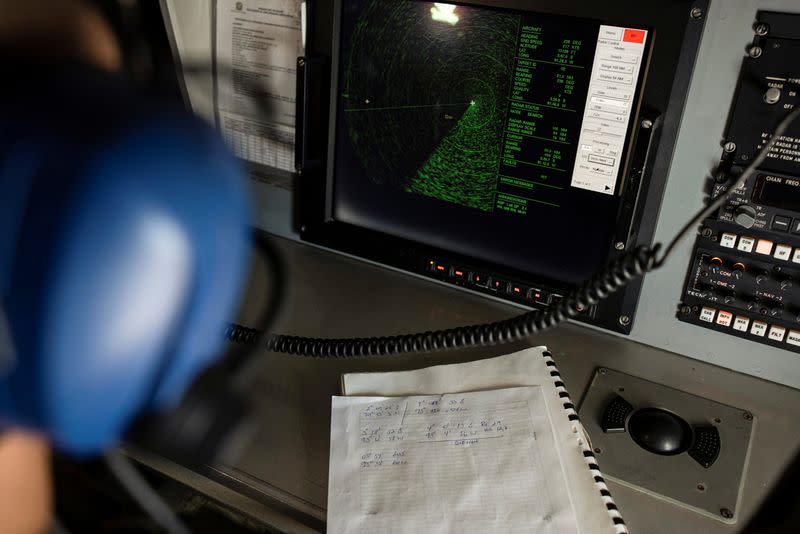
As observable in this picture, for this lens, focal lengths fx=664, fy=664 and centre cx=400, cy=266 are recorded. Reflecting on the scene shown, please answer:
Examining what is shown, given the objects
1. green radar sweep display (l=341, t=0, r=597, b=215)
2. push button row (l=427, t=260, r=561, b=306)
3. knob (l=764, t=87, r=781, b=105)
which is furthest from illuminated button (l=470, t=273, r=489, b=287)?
knob (l=764, t=87, r=781, b=105)

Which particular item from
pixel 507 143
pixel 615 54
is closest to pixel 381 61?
pixel 507 143

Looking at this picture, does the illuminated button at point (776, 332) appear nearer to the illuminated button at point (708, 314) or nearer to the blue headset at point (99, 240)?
the illuminated button at point (708, 314)

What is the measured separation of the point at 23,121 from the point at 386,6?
31.5 inches

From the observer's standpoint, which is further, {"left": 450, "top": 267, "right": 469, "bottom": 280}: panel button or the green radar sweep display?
{"left": 450, "top": 267, "right": 469, "bottom": 280}: panel button

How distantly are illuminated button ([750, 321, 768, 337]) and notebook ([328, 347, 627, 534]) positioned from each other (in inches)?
12.3

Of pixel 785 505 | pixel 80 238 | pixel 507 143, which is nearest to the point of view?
pixel 80 238

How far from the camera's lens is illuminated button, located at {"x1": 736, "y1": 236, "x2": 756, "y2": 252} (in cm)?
95

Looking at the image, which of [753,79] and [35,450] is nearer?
[35,450]

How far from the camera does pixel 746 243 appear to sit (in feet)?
3.14

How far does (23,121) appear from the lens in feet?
1.12

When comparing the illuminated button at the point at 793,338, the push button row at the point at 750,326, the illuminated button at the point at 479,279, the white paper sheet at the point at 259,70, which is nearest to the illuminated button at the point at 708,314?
the push button row at the point at 750,326

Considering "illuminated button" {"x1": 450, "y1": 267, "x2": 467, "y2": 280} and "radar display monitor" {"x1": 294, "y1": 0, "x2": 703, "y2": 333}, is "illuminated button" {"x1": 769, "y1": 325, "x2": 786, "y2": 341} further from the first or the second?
"illuminated button" {"x1": 450, "y1": 267, "x2": 467, "y2": 280}

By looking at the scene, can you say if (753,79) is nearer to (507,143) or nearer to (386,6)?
(507,143)

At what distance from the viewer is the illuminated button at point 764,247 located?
94cm
